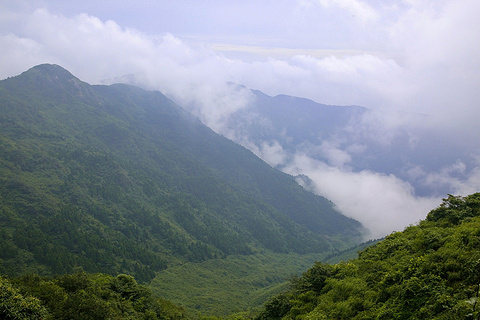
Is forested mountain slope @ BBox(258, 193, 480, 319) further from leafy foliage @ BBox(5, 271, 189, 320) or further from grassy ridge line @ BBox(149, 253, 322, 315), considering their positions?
grassy ridge line @ BBox(149, 253, 322, 315)

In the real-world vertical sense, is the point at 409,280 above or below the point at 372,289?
above

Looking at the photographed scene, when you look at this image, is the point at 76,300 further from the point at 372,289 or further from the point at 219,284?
the point at 219,284

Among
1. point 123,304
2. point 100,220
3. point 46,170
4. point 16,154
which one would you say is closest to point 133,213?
point 100,220

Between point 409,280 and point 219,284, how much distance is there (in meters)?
150

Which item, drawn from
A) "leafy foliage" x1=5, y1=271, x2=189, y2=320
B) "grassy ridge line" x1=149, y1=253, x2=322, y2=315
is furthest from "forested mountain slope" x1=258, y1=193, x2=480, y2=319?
"grassy ridge line" x1=149, y1=253, x2=322, y2=315

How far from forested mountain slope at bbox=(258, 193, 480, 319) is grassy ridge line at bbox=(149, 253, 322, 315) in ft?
259

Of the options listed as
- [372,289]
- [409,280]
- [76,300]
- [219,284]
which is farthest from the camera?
[219,284]

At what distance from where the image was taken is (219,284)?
155 m

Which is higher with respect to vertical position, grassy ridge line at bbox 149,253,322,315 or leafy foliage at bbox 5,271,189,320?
leafy foliage at bbox 5,271,189,320

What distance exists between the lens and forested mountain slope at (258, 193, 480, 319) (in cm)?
1689

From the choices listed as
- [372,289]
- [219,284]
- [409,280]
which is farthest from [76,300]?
[219,284]

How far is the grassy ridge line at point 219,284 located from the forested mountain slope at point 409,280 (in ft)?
259

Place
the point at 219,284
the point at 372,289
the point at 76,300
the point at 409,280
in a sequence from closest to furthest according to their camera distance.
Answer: the point at 409,280
the point at 372,289
the point at 76,300
the point at 219,284

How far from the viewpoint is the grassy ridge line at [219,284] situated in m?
123
